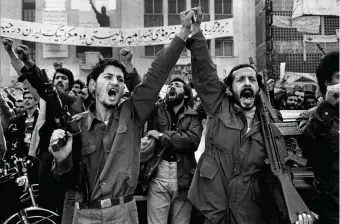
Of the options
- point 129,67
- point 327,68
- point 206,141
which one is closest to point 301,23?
point 129,67

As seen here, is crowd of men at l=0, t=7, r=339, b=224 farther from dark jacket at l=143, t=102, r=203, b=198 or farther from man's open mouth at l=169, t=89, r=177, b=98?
man's open mouth at l=169, t=89, r=177, b=98

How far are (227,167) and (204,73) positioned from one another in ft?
2.42

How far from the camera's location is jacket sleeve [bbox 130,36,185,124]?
291cm

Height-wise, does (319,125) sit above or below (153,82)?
below

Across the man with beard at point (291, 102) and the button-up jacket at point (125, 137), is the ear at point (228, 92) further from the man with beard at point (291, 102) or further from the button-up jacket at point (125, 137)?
the man with beard at point (291, 102)

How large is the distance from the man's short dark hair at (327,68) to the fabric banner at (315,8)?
21204mm

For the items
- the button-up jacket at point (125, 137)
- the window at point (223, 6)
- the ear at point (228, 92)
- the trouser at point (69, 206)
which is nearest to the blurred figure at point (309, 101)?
the ear at point (228, 92)

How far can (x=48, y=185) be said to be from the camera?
15.0 feet

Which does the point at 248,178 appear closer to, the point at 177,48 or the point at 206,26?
the point at 177,48

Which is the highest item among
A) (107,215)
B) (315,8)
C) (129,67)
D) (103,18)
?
(103,18)

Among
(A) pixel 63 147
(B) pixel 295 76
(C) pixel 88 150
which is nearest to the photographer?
(A) pixel 63 147

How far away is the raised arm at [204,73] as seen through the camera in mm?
3221

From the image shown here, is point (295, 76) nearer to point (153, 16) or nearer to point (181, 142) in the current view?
point (153, 16)

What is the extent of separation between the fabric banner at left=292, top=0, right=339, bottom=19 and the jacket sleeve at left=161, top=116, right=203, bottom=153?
2054 cm
